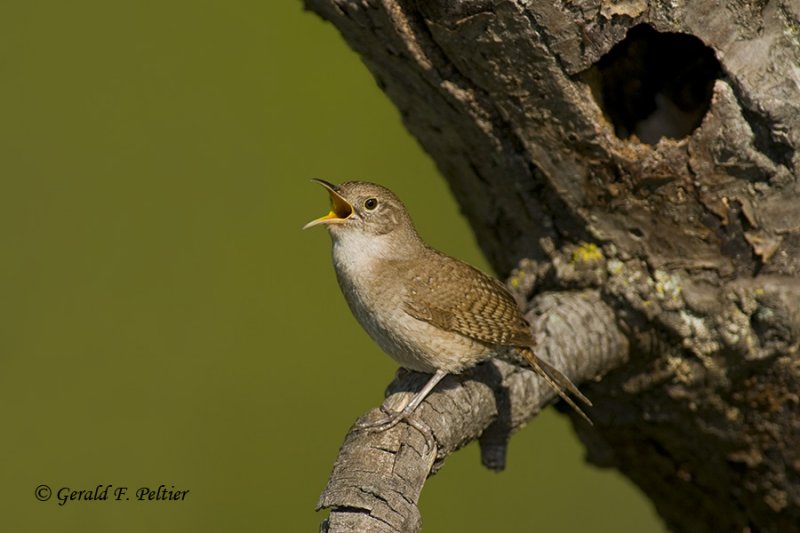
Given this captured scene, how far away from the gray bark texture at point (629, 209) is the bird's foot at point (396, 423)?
0.03m

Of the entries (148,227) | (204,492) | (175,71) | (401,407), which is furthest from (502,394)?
(175,71)

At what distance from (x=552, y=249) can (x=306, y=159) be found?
118 inches

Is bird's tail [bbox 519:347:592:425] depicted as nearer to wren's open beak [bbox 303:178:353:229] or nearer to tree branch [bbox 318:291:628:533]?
tree branch [bbox 318:291:628:533]

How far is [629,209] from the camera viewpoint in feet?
10.6

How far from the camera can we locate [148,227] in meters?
5.99

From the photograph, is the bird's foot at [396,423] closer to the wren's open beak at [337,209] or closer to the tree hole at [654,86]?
the wren's open beak at [337,209]

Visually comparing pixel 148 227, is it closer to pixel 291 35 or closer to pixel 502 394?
pixel 291 35

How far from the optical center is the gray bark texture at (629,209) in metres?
2.86

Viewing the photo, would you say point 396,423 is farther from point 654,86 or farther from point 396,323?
point 654,86

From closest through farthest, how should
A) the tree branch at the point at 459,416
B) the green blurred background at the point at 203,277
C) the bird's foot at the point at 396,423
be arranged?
the tree branch at the point at 459,416
the bird's foot at the point at 396,423
the green blurred background at the point at 203,277

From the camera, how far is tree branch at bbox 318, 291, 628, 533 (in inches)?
97.6

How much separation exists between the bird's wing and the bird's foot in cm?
51
